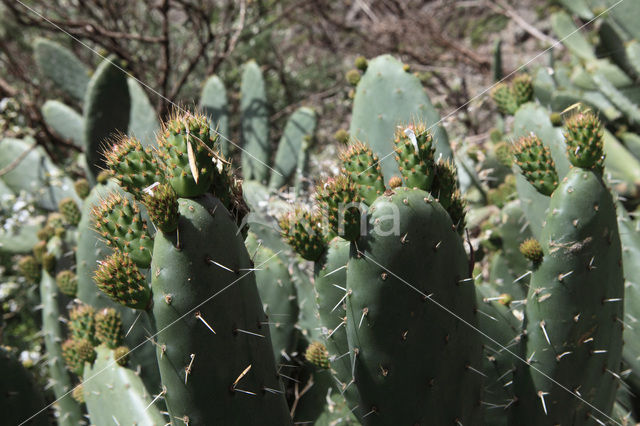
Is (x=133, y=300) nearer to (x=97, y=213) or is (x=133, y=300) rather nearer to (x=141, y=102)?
(x=97, y=213)

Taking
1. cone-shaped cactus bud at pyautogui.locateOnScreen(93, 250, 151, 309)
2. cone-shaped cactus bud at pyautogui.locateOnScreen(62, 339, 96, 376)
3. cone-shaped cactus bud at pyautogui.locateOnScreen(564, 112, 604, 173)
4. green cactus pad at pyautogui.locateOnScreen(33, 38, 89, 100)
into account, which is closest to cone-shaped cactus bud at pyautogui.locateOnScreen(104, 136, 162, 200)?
cone-shaped cactus bud at pyautogui.locateOnScreen(93, 250, 151, 309)

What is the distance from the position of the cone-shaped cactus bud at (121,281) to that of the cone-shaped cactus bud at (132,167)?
0.16 meters

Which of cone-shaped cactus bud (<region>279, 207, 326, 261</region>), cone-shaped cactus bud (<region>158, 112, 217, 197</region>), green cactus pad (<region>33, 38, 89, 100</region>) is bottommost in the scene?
cone-shaped cactus bud (<region>279, 207, 326, 261</region>)

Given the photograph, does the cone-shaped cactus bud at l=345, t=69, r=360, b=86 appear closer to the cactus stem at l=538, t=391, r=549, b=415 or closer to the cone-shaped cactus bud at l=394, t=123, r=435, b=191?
the cone-shaped cactus bud at l=394, t=123, r=435, b=191

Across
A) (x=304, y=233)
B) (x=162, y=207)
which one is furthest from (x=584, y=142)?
(x=162, y=207)

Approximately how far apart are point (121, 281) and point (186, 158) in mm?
292

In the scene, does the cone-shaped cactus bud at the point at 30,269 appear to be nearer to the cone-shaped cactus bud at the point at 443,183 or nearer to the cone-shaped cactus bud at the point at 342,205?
the cone-shaped cactus bud at the point at 342,205

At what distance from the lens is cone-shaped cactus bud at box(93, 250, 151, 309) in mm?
1202

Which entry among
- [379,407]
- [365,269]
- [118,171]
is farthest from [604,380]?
[118,171]

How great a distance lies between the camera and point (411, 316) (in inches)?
52.9

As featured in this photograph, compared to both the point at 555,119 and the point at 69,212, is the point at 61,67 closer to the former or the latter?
the point at 69,212

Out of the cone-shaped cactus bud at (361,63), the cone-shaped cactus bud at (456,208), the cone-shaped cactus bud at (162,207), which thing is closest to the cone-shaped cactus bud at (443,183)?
the cone-shaped cactus bud at (456,208)

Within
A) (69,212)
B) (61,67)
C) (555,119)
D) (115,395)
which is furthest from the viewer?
(61,67)

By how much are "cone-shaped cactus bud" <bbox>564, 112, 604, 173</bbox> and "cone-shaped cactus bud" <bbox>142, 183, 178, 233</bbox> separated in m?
1.10
